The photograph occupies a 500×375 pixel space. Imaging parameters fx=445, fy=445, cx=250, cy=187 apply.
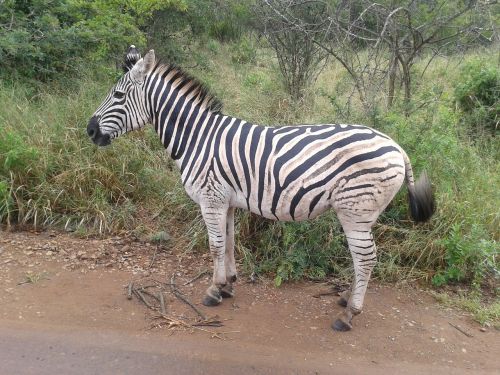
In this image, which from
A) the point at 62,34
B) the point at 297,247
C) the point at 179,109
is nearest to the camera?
the point at 179,109

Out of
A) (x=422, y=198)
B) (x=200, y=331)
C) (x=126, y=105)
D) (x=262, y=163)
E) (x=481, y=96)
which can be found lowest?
(x=200, y=331)

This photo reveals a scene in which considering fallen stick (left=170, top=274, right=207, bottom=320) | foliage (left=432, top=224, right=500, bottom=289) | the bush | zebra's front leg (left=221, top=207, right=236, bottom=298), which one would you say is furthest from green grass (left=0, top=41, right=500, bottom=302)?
the bush

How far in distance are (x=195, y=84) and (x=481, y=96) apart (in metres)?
5.81

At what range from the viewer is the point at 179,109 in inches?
152

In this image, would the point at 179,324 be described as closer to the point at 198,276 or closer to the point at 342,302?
the point at 198,276

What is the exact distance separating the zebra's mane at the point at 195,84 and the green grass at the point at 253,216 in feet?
4.78

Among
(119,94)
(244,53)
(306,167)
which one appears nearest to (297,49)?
(244,53)

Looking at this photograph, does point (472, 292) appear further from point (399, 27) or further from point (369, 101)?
point (399, 27)

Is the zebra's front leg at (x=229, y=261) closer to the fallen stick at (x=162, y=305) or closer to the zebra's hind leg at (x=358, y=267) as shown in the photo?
the fallen stick at (x=162, y=305)

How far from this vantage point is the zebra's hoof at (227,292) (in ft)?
13.7

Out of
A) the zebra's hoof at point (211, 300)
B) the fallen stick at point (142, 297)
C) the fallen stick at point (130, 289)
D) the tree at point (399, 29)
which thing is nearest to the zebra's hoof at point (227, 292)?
the zebra's hoof at point (211, 300)

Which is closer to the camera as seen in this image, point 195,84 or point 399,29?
point 195,84

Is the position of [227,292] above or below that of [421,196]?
below

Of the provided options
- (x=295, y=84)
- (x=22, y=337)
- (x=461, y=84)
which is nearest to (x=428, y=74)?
(x=461, y=84)
